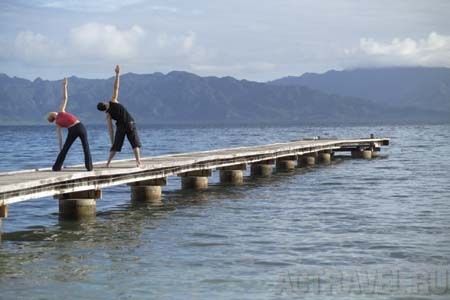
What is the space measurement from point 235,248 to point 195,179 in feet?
39.5

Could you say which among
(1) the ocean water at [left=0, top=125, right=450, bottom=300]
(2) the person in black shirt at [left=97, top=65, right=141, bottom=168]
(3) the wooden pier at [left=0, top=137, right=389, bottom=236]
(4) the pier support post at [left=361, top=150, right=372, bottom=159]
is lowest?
(4) the pier support post at [left=361, top=150, right=372, bottom=159]

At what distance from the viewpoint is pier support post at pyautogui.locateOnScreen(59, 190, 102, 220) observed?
796 inches

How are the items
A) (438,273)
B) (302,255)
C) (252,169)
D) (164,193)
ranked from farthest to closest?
(252,169) → (164,193) → (302,255) → (438,273)

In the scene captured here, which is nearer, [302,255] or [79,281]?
[79,281]

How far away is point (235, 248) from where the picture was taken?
16578mm

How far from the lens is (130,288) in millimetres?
13109

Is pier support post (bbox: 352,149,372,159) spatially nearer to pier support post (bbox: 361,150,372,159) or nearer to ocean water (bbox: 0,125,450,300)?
pier support post (bbox: 361,150,372,159)

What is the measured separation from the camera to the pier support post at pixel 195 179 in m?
28.4

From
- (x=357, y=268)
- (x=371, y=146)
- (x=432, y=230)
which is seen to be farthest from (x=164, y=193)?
(x=371, y=146)

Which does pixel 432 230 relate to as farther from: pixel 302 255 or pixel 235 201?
pixel 235 201

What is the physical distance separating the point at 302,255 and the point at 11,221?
31.4 feet

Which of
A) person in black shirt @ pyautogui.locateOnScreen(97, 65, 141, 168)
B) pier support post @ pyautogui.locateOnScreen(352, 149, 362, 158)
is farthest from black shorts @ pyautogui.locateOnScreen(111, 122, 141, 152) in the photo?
pier support post @ pyautogui.locateOnScreen(352, 149, 362, 158)

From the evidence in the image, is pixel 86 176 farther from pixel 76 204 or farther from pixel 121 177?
pixel 121 177

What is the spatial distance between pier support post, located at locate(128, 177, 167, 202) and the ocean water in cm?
39
